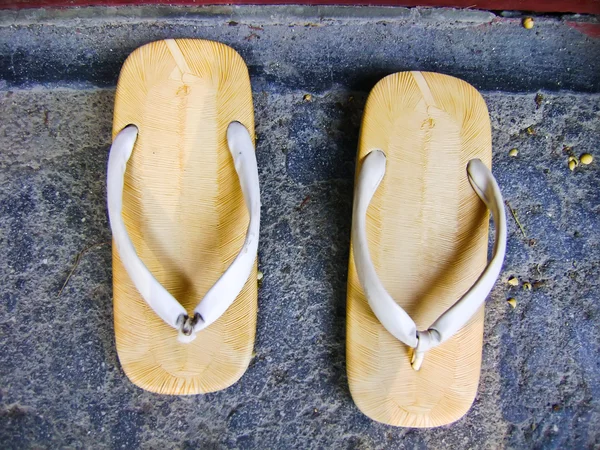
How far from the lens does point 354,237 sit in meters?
0.86

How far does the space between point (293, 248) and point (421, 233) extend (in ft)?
0.86

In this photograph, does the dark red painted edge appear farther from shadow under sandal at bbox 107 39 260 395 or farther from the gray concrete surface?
shadow under sandal at bbox 107 39 260 395

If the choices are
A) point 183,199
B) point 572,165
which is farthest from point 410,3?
point 183,199

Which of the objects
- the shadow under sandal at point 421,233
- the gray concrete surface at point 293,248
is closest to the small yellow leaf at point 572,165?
the gray concrete surface at point 293,248

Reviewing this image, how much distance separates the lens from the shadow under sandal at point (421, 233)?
91 centimetres

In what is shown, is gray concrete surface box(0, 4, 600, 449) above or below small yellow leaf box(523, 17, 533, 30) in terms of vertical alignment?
below

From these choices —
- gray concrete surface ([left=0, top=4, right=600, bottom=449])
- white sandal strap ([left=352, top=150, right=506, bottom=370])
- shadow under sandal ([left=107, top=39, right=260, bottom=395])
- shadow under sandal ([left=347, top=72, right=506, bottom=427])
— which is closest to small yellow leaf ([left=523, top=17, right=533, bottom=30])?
gray concrete surface ([left=0, top=4, right=600, bottom=449])

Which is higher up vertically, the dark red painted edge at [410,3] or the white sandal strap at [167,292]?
the dark red painted edge at [410,3]

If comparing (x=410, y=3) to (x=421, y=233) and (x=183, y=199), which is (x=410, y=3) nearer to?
(x=421, y=233)

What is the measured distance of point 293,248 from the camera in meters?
1.03

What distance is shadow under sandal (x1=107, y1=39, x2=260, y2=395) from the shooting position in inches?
35.9

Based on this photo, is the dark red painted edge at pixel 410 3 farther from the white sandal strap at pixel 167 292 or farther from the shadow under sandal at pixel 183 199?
the white sandal strap at pixel 167 292

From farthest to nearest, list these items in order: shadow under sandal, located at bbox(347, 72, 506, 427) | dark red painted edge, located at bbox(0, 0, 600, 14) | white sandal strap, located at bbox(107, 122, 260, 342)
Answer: dark red painted edge, located at bbox(0, 0, 600, 14) < shadow under sandal, located at bbox(347, 72, 506, 427) < white sandal strap, located at bbox(107, 122, 260, 342)

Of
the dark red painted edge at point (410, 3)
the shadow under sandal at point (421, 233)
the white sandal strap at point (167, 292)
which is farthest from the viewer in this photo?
the dark red painted edge at point (410, 3)
